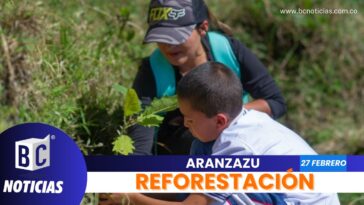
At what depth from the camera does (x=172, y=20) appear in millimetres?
3879

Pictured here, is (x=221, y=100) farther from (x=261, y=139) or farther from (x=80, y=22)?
(x=80, y=22)

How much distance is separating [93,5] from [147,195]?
6.62 feet

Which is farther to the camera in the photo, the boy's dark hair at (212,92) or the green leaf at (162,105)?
the green leaf at (162,105)

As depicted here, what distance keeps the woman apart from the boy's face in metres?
0.66

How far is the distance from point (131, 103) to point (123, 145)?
0.19 meters

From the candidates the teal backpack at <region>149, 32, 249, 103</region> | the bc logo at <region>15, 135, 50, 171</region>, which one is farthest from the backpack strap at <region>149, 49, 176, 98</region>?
the bc logo at <region>15, 135, 50, 171</region>

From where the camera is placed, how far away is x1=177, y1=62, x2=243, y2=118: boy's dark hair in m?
3.17

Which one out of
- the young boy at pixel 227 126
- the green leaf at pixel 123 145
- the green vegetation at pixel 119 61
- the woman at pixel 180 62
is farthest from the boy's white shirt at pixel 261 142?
the green vegetation at pixel 119 61

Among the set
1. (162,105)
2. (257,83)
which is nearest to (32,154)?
(162,105)

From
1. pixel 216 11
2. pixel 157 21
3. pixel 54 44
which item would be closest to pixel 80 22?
pixel 54 44

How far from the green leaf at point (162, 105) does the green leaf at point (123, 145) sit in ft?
0.50

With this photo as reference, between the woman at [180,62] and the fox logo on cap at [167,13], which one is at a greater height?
the fox logo on cap at [167,13]

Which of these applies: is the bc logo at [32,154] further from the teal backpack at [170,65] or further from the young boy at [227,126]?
the teal backpack at [170,65]

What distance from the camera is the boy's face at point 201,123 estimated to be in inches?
126
